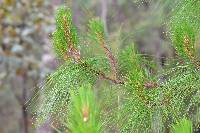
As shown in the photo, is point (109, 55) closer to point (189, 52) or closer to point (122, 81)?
point (122, 81)

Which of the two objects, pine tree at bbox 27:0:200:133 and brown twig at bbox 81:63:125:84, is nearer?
pine tree at bbox 27:0:200:133

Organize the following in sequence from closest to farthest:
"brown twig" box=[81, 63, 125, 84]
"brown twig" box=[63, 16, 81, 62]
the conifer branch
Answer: the conifer branch
"brown twig" box=[63, 16, 81, 62]
"brown twig" box=[81, 63, 125, 84]

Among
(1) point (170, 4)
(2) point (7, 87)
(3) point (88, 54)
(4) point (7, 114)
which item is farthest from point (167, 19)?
(4) point (7, 114)

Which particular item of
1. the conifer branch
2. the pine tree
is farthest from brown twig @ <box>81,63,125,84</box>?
the conifer branch

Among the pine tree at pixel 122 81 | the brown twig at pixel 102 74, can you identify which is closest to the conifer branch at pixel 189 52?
the pine tree at pixel 122 81

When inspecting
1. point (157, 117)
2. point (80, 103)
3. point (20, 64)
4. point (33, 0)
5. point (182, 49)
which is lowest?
point (80, 103)

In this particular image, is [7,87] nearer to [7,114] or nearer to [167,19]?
[7,114]

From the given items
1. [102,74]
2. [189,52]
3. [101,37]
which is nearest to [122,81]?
[102,74]

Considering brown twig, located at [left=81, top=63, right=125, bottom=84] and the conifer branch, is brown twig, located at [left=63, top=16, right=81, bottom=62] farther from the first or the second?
the conifer branch
